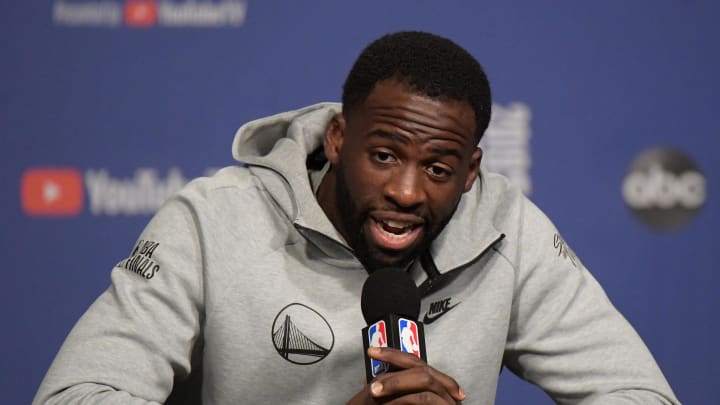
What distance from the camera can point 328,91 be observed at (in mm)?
2055

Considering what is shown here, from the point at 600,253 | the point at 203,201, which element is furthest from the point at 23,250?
the point at 600,253

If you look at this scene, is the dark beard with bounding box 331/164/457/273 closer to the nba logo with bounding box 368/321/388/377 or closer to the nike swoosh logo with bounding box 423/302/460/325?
the nike swoosh logo with bounding box 423/302/460/325

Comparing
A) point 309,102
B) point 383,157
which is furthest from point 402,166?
point 309,102

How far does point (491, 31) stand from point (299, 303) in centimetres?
103

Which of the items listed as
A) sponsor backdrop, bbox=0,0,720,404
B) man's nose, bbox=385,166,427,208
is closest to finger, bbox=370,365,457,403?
man's nose, bbox=385,166,427,208

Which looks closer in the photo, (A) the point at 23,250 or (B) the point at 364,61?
(B) the point at 364,61

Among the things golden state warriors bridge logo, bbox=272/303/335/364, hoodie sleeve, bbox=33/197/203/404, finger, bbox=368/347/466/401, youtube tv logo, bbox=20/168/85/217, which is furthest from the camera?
youtube tv logo, bbox=20/168/85/217

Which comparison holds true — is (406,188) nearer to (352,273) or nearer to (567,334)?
(352,273)

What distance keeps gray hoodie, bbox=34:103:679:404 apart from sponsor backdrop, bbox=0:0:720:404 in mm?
721

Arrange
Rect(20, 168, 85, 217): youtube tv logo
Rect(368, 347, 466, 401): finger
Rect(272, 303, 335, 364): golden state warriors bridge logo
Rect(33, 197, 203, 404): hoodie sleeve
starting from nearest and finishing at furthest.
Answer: Rect(368, 347, 466, 401): finger < Rect(33, 197, 203, 404): hoodie sleeve < Rect(272, 303, 335, 364): golden state warriors bridge logo < Rect(20, 168, 85, 217): youtube tv logo

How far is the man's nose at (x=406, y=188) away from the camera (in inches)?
44.7

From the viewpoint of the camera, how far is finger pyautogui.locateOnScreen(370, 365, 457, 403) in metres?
0.88

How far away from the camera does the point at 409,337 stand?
0.92 meters

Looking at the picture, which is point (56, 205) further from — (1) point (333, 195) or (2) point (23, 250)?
(1) point (333, 195)
